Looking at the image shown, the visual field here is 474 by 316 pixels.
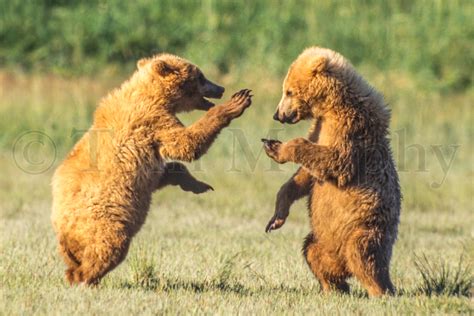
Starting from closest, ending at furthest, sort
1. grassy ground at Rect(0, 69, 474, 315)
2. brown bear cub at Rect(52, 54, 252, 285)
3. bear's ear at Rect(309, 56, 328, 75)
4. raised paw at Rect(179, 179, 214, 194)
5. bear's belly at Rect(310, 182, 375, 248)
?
1. grassy ground at Rect(0, 69, 474, 315)
2. brown bear cub at Rect(52, 54, 252, 285)
3. bear's belly at Rect(310, 182, 375, 248)
4. bear's ear at Rect(309, 56, 328, 75)
5. raised paw at Rect(179, 179, 214, 194)

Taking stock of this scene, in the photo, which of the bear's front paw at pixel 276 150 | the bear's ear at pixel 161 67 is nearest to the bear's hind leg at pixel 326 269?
the bear's front paw at pixel 276 150

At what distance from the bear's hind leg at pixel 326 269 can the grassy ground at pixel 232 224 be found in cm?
12

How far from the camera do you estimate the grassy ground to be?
6.98 metres

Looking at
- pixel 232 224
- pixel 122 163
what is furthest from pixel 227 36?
pixel 122 163

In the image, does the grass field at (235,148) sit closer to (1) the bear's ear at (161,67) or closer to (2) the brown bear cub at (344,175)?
(2) the brown bear cub at (344,175)

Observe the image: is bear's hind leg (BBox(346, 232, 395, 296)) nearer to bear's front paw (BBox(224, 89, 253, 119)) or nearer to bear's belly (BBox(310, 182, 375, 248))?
bear's belly (BBox(310, 182, 375, 248))

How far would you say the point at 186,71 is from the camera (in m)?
8.05

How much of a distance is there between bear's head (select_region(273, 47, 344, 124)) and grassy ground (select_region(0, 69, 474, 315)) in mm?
1326

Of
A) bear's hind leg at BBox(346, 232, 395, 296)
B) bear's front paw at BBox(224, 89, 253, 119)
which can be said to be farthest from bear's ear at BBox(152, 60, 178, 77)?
bear's hind leg at BBox(346, 232, 395, 296)

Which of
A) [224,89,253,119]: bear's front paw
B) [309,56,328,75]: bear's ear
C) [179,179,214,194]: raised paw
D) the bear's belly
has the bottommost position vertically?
the bear's belly

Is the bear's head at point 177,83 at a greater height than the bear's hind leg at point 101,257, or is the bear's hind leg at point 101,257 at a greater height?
the bear's head at point 177,83

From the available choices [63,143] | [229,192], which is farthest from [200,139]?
[63,143]

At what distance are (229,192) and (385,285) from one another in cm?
571

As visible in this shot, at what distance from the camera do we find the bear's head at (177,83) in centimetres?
779
